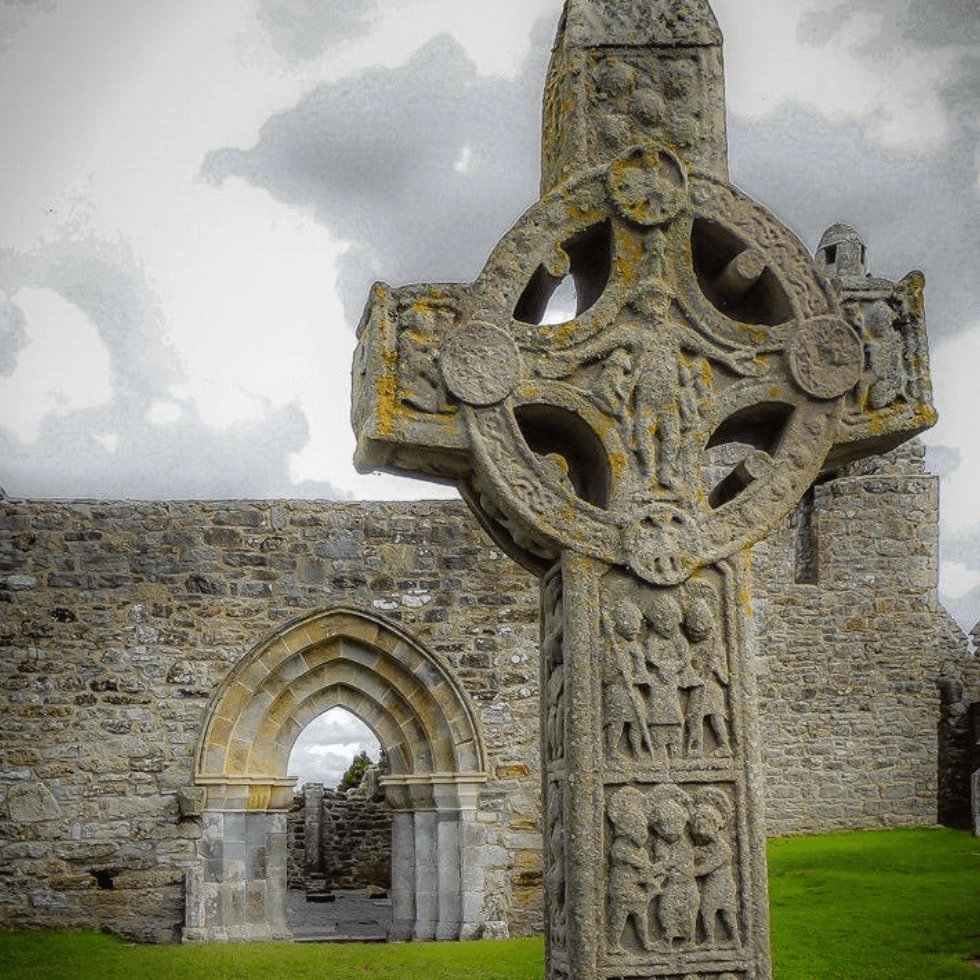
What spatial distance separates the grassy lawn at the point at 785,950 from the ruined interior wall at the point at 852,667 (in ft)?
16.7

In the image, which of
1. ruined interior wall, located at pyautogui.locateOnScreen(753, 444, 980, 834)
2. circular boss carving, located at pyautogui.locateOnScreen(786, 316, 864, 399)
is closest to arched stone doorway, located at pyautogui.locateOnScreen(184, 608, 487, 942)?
ruined interior wall, located at pyautogui.locateOnScreen(753, 444, 980, 834)

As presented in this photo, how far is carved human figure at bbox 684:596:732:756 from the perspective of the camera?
3545 mm

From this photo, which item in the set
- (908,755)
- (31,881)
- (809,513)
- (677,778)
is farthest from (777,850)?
(677,778)

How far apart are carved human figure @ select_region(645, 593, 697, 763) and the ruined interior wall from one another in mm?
13698

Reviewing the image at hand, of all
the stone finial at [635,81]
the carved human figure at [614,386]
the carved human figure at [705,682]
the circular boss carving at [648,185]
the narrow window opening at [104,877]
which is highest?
the stone finial at [635,81]

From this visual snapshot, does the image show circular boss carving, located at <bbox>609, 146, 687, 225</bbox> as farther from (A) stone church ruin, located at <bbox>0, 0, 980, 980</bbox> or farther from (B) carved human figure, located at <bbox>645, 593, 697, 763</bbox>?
(B) carved human figure, located at <bbox>645, 593, 697, 763</bbox>

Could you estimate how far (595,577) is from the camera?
11.7ft

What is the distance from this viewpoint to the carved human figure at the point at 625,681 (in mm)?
3494

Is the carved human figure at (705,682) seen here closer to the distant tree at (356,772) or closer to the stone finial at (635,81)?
the stone finial at (635,81)

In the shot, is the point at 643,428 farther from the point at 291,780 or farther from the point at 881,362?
the point at 291,780

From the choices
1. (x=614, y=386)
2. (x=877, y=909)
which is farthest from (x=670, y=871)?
(x=877, y=909)

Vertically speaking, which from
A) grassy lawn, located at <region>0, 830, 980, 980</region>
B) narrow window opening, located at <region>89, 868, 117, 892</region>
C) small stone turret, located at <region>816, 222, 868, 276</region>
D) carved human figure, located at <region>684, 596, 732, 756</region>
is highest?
small stone turret, located at <region>816, 222, 868, 276</region>

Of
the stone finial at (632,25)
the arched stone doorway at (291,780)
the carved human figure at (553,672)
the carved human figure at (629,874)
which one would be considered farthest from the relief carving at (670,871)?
the arched stone doorway at (291,780)

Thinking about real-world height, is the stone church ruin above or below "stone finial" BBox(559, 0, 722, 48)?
below
